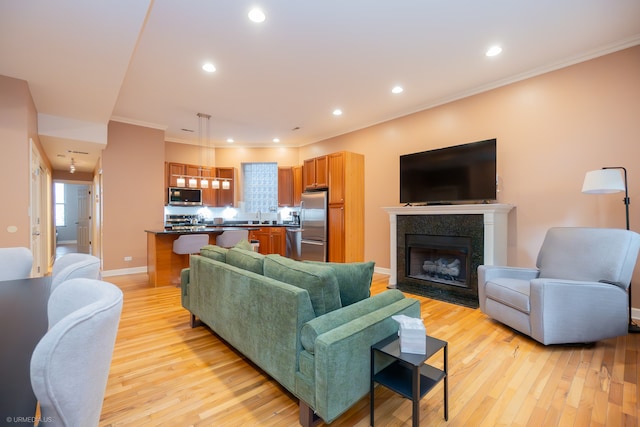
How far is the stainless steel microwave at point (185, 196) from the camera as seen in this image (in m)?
6.45

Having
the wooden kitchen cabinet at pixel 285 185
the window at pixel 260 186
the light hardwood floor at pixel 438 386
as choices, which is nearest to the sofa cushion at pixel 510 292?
the light hardwood floor at pixel 438 386

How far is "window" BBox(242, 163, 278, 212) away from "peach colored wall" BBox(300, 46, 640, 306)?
4.27 meters

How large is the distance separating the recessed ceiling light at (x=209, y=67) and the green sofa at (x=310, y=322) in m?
2.59

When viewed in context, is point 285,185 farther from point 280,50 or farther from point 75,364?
point 75,364

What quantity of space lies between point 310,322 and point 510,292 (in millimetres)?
2307

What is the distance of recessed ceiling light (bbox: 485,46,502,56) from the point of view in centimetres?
318

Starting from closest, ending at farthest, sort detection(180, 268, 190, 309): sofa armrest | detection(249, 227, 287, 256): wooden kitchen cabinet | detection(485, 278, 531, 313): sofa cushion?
detection(485, 278, 531, 313): sofa cushion → detection(180, 268, 190, 309): sofa armrest → detection(249, 227, 287, 256): wooden kitchen cabinet

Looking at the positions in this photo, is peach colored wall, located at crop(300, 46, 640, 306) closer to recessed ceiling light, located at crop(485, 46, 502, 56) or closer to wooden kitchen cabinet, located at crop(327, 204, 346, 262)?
recessed ceiling light, located at crop(485, 46, 502, 56)

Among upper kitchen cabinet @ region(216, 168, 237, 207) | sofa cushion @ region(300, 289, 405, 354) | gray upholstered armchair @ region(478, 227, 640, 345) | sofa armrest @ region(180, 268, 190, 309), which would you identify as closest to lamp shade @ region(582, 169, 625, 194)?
gray upholstered armchair @ region(478, 227, 640, 345)

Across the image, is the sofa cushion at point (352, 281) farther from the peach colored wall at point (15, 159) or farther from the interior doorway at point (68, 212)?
the interior doorway at point (68, 212)

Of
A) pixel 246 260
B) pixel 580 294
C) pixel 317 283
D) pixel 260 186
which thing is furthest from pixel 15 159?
pixel 580 294

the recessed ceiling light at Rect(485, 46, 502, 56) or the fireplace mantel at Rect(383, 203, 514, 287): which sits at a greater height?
the recessed ceiling light at Rect(485, 46, 502, 56)

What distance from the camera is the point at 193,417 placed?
1697 millimetres

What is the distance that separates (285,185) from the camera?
7375 mm
